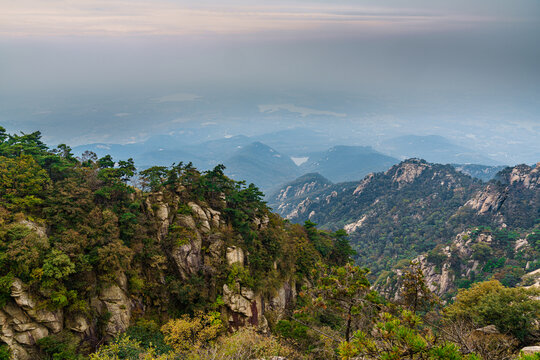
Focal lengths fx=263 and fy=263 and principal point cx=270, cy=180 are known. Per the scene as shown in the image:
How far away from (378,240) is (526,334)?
89.6 m

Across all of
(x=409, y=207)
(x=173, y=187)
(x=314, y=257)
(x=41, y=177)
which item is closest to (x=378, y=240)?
(x=409, y=207)

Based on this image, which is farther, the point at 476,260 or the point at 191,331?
the point at 476,260

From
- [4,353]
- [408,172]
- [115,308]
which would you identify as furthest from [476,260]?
[408,172]

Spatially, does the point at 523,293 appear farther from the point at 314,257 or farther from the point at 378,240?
the point at 378,240

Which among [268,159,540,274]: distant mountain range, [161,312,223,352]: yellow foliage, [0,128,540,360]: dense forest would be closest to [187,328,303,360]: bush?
[0,128,540,360]: dense forest

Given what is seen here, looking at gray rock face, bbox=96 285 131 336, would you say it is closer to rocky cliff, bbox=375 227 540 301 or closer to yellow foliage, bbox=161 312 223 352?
yellow foliage, bbox=161 312 223 352

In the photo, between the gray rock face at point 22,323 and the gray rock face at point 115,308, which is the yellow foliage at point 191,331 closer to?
the gray rock face at point 115,308

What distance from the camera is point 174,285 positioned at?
22844 millimetres

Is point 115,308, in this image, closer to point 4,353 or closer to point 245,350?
point 4,353

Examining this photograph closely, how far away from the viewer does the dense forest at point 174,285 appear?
502 inches

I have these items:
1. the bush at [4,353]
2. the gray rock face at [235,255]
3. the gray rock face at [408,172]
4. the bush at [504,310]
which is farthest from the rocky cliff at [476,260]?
the gray rock face at [408,172]

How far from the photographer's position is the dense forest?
12.7 m

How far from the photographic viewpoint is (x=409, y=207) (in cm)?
11181

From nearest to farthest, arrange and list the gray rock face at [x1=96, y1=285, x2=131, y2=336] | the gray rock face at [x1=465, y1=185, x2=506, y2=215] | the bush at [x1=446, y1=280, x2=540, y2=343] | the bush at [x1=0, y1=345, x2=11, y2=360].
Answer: the bush at [x1=0, y1=345, x2=11, y2=360] → the bush at [x1=446, y1=280, x2=540, y2=343] → the gray rock face at [x1=96, y1=285, x2=131, y2=336] → the gray rock face at [x1=465, y1=185, x2=506, y2=215]
